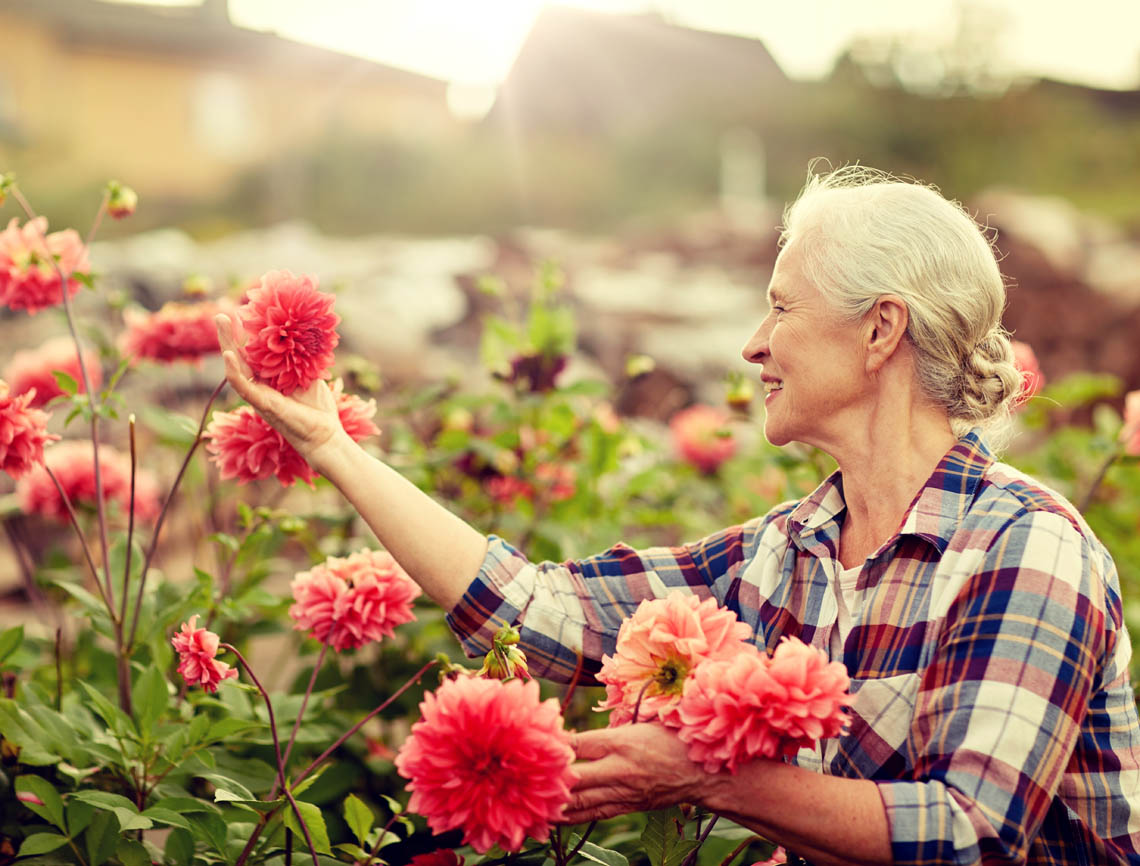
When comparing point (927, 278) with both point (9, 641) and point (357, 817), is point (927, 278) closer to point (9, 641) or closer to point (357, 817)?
point (357, 817)

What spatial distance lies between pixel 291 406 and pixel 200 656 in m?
0.32

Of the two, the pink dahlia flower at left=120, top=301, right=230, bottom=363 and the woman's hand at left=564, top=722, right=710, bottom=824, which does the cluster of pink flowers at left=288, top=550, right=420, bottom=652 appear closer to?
the woman's hand at left=564, top=722, right=710, bottom=824

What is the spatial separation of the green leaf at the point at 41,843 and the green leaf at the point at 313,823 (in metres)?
0.30

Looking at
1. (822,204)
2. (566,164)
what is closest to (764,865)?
Answer: (822,204)

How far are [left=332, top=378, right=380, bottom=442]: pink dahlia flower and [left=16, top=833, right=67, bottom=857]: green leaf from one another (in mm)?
615

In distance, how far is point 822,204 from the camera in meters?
1.38

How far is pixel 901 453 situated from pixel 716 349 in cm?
407

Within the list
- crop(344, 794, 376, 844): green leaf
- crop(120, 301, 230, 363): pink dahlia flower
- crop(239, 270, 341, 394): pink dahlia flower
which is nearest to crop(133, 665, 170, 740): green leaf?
crop(344, 794, 376, 844): green leaf

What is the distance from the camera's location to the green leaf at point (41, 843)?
3.98ft

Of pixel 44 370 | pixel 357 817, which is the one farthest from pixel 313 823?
pixel 44 370

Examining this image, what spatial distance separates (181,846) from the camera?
129cm

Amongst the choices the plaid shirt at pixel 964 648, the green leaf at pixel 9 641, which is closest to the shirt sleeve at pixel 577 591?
the plaid shirt at pixel 964 648

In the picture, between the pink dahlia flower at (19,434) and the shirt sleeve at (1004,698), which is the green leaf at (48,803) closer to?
the pink dahlia flower at (19,434)

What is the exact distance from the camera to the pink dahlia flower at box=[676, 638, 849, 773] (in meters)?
0.87
